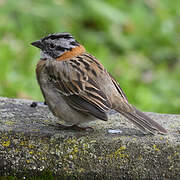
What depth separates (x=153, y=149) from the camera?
13.3ft

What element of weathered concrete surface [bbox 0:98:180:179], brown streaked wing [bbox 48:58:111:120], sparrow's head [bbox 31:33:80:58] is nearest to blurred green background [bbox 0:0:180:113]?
sparrow's head [bbox 31:33:80:58]

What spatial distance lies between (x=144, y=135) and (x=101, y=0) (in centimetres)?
538

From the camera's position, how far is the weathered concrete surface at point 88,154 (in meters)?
3.99

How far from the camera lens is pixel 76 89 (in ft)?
14.3

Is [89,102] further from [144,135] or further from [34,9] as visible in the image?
[34,9]

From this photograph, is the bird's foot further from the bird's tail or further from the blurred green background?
the blurred green background

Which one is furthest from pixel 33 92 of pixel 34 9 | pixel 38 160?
pixel 38 160

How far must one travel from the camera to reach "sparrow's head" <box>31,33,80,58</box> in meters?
4.55

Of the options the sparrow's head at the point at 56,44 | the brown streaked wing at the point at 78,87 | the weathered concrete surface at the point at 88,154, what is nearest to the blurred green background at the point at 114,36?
the sparrow's head at the point at 56,44

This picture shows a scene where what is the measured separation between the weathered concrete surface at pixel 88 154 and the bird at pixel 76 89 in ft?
0.63

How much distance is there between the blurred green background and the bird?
8.09 ft

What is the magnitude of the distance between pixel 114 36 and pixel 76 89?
447 cm

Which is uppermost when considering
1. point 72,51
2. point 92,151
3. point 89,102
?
point 72,51

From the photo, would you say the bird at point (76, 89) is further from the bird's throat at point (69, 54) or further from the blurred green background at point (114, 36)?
the blurred green background at point (114, 36)
